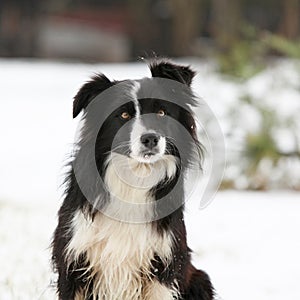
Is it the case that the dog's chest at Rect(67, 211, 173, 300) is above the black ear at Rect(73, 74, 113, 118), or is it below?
below

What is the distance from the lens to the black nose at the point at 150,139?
4.13 metres

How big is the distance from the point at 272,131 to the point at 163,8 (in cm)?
2040

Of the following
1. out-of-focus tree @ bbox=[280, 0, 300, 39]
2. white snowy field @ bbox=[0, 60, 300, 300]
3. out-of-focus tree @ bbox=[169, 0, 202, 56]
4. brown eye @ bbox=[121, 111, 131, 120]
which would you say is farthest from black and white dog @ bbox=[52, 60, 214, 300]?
out-of-focus tree @ bbox=[169, 0, 202, 56]

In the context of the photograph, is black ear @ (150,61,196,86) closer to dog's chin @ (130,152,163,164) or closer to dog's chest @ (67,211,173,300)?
dog's chin @ (130,152,163,164)

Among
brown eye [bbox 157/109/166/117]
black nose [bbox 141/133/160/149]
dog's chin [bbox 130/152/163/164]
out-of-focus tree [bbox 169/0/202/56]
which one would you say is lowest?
dog's chin [bbox 130/152/163/164]

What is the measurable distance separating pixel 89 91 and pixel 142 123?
1.17ft

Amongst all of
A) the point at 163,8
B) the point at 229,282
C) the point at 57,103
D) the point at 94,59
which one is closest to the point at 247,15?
the point at 163,8

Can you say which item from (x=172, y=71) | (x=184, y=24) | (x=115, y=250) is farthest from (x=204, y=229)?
(x=184, y=24)

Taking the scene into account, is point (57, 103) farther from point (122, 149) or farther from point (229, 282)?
point (122, 149)

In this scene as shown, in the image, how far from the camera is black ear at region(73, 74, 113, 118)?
431 cm

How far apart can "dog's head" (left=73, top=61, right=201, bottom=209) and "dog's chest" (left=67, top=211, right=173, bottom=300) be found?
257 mm

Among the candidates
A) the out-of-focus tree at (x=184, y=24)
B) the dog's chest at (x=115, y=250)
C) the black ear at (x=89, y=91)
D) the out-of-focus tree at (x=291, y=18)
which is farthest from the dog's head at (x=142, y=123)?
the out-of-focus tree at (x=184, y=24)

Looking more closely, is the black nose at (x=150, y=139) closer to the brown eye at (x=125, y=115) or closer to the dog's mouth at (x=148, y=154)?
the dog's mouth at (x=148, y=154)

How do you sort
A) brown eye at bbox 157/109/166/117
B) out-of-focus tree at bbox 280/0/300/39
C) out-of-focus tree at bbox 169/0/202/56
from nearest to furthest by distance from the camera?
brown eye at bbox 157/109/166/117
out-of-focus tree at bbox 280/0/300/39
out-of-focus tree at bbox 169/0/202/56
